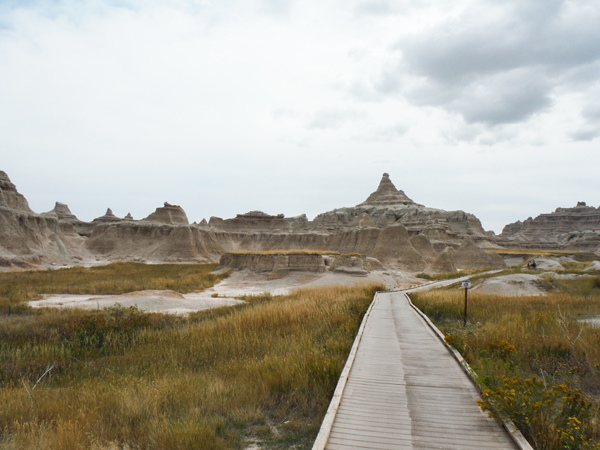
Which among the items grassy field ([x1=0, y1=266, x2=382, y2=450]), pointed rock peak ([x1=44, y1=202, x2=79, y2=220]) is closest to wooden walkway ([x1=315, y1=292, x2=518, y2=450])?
grassy field ([x1=0, y1=266, x2=382, y2=450])

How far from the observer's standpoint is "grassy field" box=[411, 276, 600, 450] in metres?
3.98

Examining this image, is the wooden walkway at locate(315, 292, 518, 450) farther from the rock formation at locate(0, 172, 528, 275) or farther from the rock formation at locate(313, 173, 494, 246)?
the rock formation at locate(313, 173, 494, 246)

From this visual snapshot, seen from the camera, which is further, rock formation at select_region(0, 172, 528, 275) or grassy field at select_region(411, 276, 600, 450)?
rock formation at select_region(0, 172, 528, 275)

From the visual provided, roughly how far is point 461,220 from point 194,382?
8641cm

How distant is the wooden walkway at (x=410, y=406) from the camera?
383 centimetres

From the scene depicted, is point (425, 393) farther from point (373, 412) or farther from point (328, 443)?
point (328, 443)

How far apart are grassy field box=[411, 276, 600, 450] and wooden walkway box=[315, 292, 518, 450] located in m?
0.35

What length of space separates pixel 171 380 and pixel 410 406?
401 centimetres

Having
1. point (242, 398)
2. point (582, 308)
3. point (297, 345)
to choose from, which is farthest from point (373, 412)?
point (582, 308)

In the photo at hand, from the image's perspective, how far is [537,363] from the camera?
6594 mm

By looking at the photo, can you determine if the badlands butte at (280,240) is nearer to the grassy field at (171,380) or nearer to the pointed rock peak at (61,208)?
the pointed rock peak at (61,208)

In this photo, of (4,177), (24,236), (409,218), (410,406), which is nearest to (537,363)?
(410,406)

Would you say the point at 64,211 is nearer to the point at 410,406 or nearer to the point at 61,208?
Answer: the point at 61,208

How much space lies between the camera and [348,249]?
178 feet
